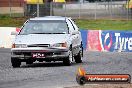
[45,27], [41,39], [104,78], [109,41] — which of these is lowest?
[109,41]

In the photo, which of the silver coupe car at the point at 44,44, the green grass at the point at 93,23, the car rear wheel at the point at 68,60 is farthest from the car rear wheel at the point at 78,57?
the green grass at the point at 93,23

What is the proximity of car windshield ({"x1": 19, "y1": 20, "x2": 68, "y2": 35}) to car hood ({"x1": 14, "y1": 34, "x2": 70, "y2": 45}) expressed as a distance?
457 millimetres

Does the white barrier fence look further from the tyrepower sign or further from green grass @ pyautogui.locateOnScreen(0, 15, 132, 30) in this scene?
green grass @ pyautogui.locateOnScreen(0, 15, 132, 30)

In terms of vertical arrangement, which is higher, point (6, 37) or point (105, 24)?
point (6, 37)

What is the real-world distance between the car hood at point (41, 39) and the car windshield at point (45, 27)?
1.50 ft

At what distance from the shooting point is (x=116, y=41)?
33812 millimetres

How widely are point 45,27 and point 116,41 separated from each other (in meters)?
12.0

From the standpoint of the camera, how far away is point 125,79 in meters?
12.6

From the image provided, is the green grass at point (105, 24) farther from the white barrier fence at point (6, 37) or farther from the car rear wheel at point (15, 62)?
the car rear wheel at point (15, 62)

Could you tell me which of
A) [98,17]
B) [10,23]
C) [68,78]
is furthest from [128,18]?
[68,78]

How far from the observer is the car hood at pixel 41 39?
68.8ft

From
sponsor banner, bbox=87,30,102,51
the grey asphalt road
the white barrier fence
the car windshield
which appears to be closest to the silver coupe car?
the car windshield

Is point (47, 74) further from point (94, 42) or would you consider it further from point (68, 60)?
point (94, 42)

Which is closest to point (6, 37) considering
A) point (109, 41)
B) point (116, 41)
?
point (109, 41)
